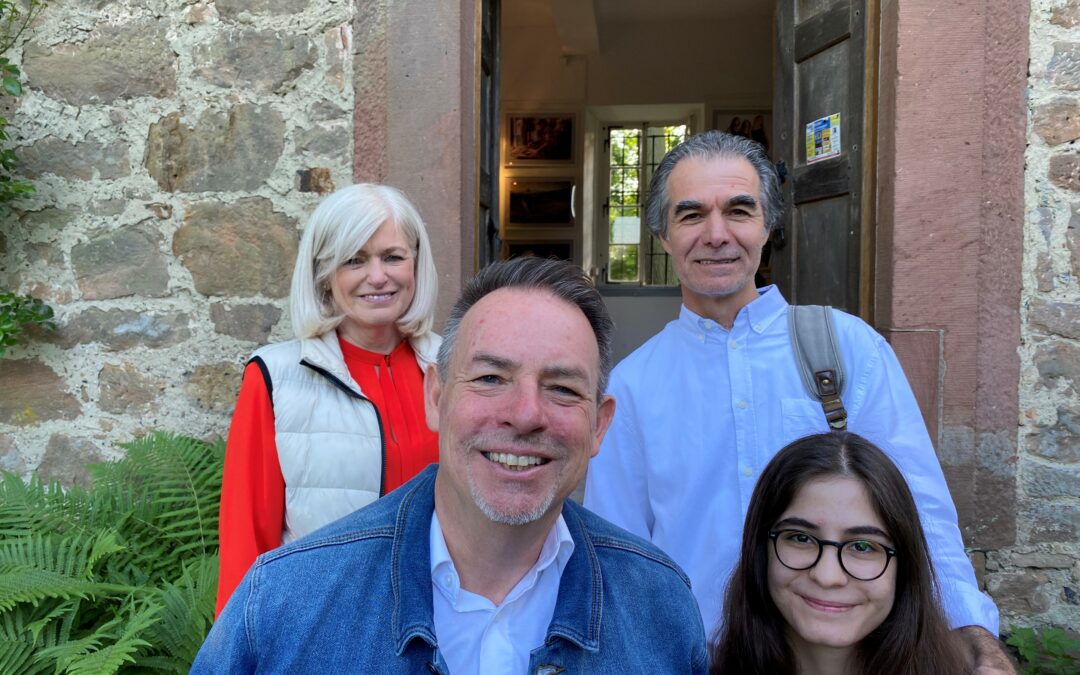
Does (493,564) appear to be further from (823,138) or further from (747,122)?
(747,122)

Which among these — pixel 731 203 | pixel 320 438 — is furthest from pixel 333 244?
pixel 731 203

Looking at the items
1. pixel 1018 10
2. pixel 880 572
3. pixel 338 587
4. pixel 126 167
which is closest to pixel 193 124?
pixel 126 167

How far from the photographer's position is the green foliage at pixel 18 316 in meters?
3.15

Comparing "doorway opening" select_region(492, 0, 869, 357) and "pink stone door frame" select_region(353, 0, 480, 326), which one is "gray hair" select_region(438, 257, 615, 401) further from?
"doorway opening" select_region(492, 0, 869, 357)

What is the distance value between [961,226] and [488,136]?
6.68 ft

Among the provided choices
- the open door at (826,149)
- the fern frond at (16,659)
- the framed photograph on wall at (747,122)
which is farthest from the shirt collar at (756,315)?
the framed photograph on wall at (747,122)

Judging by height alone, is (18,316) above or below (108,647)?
above

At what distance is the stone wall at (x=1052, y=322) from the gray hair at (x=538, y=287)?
7.87 ft

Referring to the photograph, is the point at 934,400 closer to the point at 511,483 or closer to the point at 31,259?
the point at 511,483

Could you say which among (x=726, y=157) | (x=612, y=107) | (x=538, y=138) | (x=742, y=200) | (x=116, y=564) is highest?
(x=612, y=107)

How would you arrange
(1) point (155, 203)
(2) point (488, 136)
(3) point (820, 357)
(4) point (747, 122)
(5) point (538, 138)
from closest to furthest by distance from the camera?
1. (3) point (820, 357)
2. (1) point (155, 203)
3. (2) point (488, 136)
4. (4) point (747, 122)
5. (5) point (538, 138)

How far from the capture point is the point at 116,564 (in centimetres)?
272

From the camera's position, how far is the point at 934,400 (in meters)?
3.00

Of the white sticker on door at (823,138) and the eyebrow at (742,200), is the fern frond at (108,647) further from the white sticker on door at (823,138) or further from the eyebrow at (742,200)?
Answer: the white sticker on door at (823,138)
